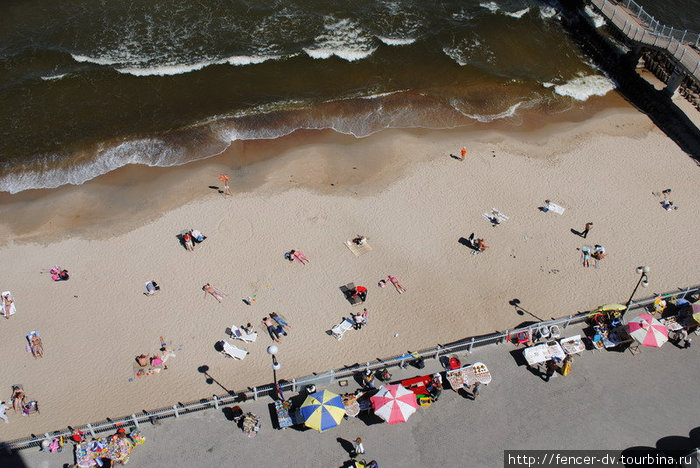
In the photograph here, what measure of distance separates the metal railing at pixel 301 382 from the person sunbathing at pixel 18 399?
1503 millimetres

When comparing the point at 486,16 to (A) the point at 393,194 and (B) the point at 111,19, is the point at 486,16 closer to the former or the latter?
(A) the point at 393,194

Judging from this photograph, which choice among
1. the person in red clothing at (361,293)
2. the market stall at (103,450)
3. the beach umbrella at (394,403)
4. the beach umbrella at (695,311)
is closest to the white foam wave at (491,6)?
the beach umbrella at (695,311)

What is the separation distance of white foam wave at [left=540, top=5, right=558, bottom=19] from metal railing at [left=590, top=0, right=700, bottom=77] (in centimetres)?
301

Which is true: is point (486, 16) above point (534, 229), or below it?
above

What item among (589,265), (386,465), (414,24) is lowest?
(386,465)

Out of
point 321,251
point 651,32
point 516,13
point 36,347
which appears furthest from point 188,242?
point 651,32

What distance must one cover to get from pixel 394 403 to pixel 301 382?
3685 millimetres

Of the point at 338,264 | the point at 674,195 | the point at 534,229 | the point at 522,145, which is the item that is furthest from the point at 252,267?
the point at 674,195

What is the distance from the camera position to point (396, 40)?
43.2m

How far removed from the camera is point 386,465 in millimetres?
20000

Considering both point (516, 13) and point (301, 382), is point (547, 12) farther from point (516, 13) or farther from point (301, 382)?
point (301, 382)

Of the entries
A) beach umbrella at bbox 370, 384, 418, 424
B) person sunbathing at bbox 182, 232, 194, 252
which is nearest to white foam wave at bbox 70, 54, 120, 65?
person sunbathing at bbox 182, 232, 194, 252

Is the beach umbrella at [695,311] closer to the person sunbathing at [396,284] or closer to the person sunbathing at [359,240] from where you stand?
the person sunbathing at [396,284]

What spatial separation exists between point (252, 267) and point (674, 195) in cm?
2340
